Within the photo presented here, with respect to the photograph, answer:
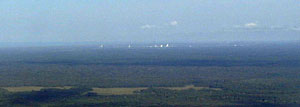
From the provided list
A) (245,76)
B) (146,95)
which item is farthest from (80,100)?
(245,76)

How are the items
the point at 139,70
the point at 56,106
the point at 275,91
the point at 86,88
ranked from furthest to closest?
the point at 139,70
the point at 86,88
the point at 275,91
the point at 56,106

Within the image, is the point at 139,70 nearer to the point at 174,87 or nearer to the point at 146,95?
the point at 174,87

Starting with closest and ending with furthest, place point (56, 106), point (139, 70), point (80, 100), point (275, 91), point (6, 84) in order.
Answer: point (56, 106), point (80, 100), point (275, 91), point (6, 84), point (139, 70)


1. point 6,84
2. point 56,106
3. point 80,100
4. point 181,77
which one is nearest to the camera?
point 56,106

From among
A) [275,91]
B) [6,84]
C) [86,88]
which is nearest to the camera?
[275,91]

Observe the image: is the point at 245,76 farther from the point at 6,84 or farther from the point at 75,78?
the point at 6,84

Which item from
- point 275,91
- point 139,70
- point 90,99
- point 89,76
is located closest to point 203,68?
point 139,70

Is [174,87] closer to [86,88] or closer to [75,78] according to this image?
[86,88]

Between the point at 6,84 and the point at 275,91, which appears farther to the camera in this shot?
the point at 6,84

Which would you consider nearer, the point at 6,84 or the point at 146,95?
the point at 146,95
